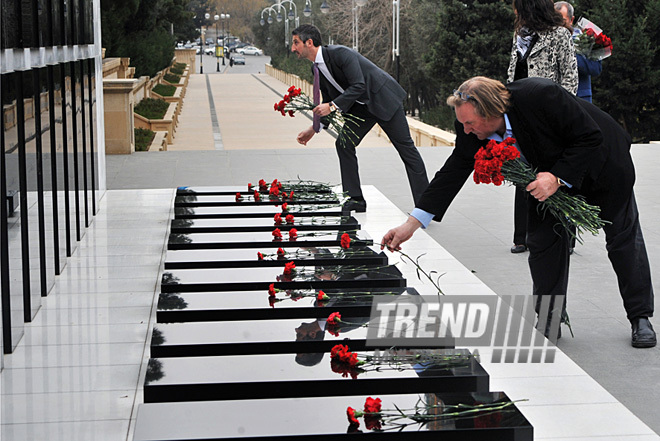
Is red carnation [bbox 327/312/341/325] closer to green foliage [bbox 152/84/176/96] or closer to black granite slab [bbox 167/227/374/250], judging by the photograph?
black granite slab [bbox 167/227/374/250]

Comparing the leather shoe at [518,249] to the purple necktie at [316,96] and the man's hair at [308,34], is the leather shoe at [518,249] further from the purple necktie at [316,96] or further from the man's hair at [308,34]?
the man's hair at [308,34]

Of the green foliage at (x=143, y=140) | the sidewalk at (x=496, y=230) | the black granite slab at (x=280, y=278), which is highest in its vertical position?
the black granite slab at (x=280, y=278)

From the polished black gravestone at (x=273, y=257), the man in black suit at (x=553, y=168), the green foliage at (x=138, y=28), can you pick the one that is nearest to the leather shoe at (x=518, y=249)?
the polished black gravestone at (x=273, y=257)

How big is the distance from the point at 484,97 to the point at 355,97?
3.76m

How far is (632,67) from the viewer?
26609 millimetres

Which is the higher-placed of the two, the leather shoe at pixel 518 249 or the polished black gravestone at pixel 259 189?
the polished black gravestone at pixel 259 189

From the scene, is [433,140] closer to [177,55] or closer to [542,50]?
[542,50]

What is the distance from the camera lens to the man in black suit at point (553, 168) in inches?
179

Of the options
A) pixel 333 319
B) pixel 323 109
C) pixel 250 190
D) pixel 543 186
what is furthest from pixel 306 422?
pixel 250 190

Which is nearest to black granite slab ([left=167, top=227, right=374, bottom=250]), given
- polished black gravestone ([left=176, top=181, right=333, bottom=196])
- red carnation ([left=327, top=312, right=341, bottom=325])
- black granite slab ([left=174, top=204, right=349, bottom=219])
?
black granite slab ([left=174, top=204, right=349, bottom=219])

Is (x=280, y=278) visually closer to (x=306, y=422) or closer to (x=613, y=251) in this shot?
(x=613, y=251)

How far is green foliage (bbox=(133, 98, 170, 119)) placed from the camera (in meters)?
24.4

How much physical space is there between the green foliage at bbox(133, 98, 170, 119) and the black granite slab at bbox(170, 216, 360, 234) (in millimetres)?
17031

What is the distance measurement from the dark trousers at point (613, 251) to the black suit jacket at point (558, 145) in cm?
14
